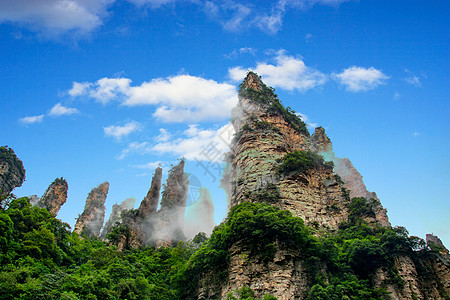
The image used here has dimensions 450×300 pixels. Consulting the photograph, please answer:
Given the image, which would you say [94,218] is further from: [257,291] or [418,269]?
[418,269]

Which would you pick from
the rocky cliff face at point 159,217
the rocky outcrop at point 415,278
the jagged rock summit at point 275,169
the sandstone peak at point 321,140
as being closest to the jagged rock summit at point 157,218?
the rocky cliff face at point 159,217

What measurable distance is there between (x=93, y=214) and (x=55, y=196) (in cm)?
611

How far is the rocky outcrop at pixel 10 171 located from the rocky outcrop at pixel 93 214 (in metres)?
9.68

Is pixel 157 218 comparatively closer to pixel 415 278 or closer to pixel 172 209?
pixel 172 209

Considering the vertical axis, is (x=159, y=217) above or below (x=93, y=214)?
below

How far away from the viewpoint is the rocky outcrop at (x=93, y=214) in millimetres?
45062

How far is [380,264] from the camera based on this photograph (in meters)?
22.2

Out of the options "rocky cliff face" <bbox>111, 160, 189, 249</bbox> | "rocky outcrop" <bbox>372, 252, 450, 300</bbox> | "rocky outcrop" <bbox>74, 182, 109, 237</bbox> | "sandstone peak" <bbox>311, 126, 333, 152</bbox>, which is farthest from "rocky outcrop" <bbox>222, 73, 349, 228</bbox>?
"rocky outcrop" <bbox>74, 182, 109, 237</bbox>

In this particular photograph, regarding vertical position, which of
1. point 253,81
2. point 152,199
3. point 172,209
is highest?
point 253,81

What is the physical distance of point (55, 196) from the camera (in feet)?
156

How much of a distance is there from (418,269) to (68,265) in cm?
2540

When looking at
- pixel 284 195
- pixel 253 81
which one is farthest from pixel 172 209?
pixel 253 81

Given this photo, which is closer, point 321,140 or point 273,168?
point 273,168

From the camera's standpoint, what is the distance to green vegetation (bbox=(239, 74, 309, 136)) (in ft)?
124
